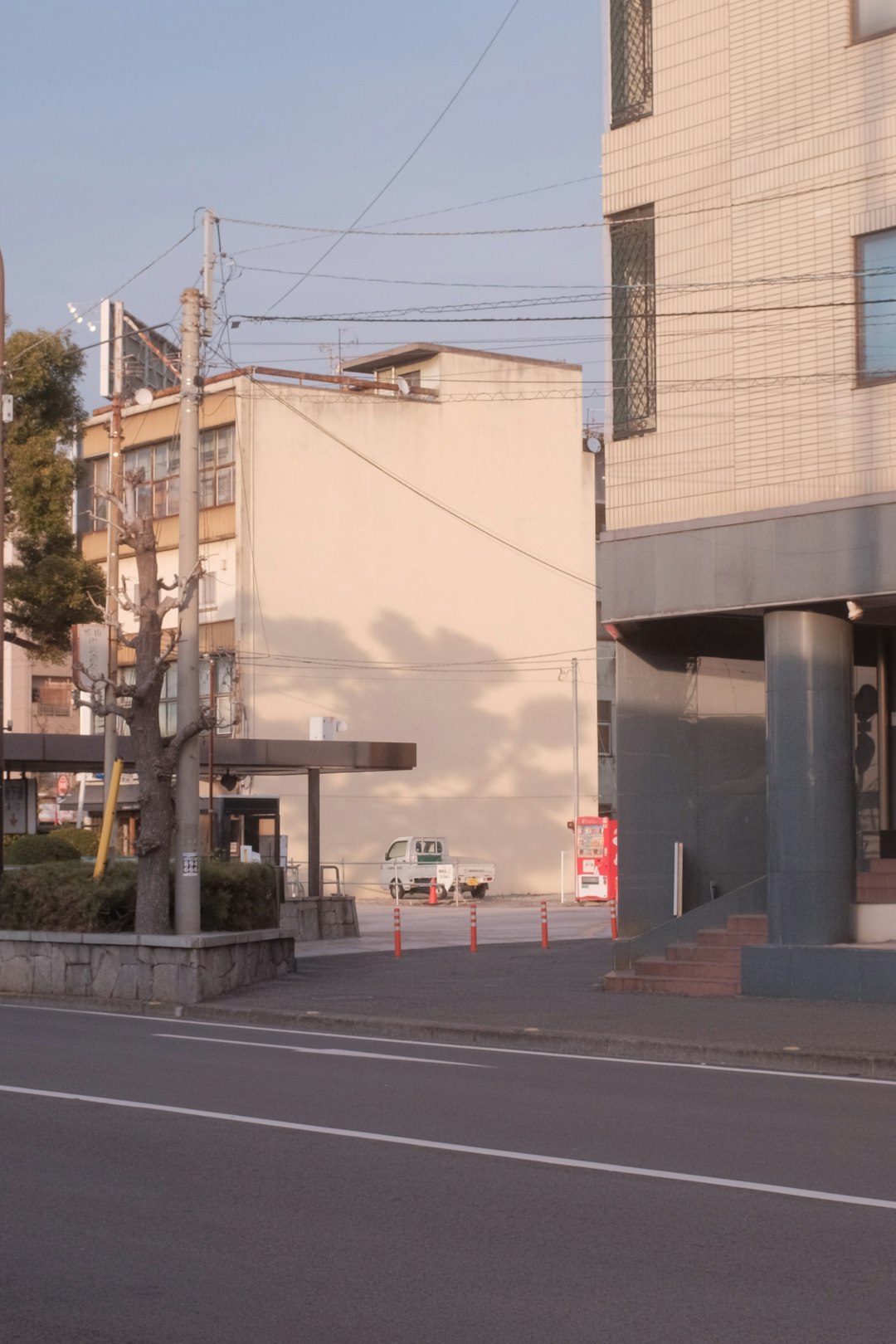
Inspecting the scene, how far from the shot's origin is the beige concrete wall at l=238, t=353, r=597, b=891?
54.1 metres

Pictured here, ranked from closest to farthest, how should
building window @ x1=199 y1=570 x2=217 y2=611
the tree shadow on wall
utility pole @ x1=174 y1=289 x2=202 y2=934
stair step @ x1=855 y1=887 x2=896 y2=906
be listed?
stair step @ x1=855 y1=887 x2=896 y2=906, utility pole @ x1=174 y1=289 x2=202 y2=934, building window @ x1=199 y1=570 x2=217 y2=611, the tree shadow on wall

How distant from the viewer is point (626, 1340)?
5660mm

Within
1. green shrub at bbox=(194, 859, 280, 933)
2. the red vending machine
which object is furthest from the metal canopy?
the red vending machine

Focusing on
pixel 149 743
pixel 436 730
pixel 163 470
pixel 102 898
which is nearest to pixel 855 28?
pixel 149 743

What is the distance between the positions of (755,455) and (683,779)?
4.25m

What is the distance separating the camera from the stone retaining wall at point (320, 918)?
31.5 m

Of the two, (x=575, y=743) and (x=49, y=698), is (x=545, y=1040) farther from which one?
(x=49, y=698)

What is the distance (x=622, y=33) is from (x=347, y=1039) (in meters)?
12.9

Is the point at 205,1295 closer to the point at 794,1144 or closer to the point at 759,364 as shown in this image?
the point at 794,1144

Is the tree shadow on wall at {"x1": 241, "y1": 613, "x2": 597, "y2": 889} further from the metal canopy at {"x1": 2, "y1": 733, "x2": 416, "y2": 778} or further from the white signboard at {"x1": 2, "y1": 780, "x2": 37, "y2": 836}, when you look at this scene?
the white signboard at {"x1": 2, "y1": 780, "x2": 37, "y2": 836}

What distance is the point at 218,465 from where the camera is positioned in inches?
2142

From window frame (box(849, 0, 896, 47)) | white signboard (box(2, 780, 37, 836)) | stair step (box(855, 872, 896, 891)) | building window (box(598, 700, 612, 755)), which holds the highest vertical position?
window frame (box(849, 0, 896, 47))

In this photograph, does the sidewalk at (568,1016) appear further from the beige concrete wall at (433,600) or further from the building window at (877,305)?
the beige concrete wall at (433,600)

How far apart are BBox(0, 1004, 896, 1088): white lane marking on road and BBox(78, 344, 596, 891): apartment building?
32.6 metres
